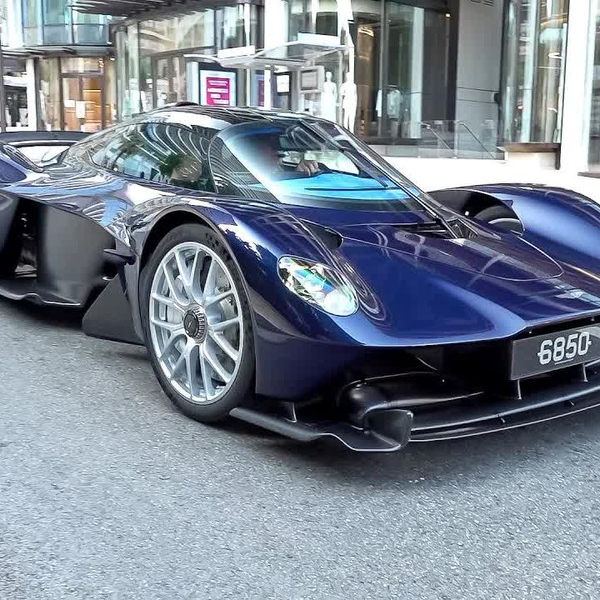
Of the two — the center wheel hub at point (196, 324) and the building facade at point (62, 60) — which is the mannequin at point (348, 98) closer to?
the center wheel hub at point (196, 324)

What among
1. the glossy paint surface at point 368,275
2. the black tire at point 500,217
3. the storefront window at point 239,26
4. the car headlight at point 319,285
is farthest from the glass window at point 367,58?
the car headlight at point 319,285

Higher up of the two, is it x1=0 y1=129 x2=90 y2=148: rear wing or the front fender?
x1=0 y1=129 x2=90 y2=148: rear wing

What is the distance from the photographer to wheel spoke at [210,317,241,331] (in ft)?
8.93

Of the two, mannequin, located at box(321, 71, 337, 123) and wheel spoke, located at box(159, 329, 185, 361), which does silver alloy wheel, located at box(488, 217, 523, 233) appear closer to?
wheel spoke, located at box(159, 329, 185, 361)

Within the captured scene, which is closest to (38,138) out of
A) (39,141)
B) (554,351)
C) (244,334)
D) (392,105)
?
(39,141)

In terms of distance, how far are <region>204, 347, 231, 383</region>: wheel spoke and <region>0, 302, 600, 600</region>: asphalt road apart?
242 mm

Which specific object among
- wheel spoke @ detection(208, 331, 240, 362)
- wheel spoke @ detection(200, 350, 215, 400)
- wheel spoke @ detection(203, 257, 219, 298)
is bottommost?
wheel spoke @ detection(200, 350, 215, 400)

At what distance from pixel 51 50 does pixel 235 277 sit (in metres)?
28.1

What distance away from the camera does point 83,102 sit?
96.1ft

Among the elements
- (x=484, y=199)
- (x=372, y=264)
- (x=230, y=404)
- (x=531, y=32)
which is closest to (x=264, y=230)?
(x=372, y=264)

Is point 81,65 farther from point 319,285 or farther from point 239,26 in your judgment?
point 319,285

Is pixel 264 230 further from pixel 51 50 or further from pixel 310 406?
pixel 51 50

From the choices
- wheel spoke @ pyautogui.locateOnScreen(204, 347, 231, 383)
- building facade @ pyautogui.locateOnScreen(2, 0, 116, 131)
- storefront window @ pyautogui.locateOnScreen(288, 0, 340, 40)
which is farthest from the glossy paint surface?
building facade @ pyautogui.locateOnScreen(2, 0, 116, 131)

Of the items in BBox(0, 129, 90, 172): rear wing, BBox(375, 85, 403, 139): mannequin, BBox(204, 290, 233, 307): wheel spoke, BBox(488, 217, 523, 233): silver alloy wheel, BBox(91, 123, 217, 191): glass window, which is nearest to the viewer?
BBox(204, 290, 233, 307): wheel spoke
